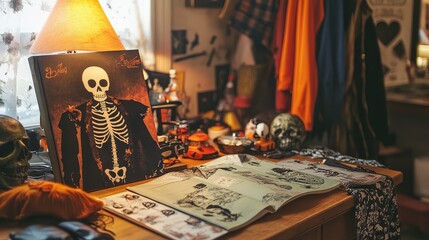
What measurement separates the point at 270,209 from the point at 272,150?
585 mm

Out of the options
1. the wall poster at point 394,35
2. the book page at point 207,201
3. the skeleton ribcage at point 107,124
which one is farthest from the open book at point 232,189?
the wall poster at point 394,35

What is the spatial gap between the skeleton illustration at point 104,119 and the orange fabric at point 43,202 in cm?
23

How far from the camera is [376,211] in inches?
A: 61.6

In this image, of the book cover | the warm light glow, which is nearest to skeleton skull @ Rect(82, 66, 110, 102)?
the book cover

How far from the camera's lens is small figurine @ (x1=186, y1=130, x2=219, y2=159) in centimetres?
178

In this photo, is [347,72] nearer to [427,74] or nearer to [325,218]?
[325,218]

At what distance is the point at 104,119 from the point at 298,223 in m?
0.60

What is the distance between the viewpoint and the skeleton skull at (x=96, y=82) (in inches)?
58.6

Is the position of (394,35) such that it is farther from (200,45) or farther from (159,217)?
(159,217)

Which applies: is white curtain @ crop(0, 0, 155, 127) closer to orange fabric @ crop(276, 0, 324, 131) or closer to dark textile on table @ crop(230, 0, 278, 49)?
dark textile on table @ crop(230, 0, 278, 49)

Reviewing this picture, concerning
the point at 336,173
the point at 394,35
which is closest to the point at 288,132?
the point at 336,173

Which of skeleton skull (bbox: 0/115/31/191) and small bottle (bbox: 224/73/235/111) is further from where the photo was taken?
small bottle (bbox: 224/73/235/111)

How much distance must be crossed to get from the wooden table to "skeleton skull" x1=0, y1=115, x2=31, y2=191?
15 centimetres

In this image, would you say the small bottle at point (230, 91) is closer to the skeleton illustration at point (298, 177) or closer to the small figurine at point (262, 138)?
the small figurine at point (262, 138)
